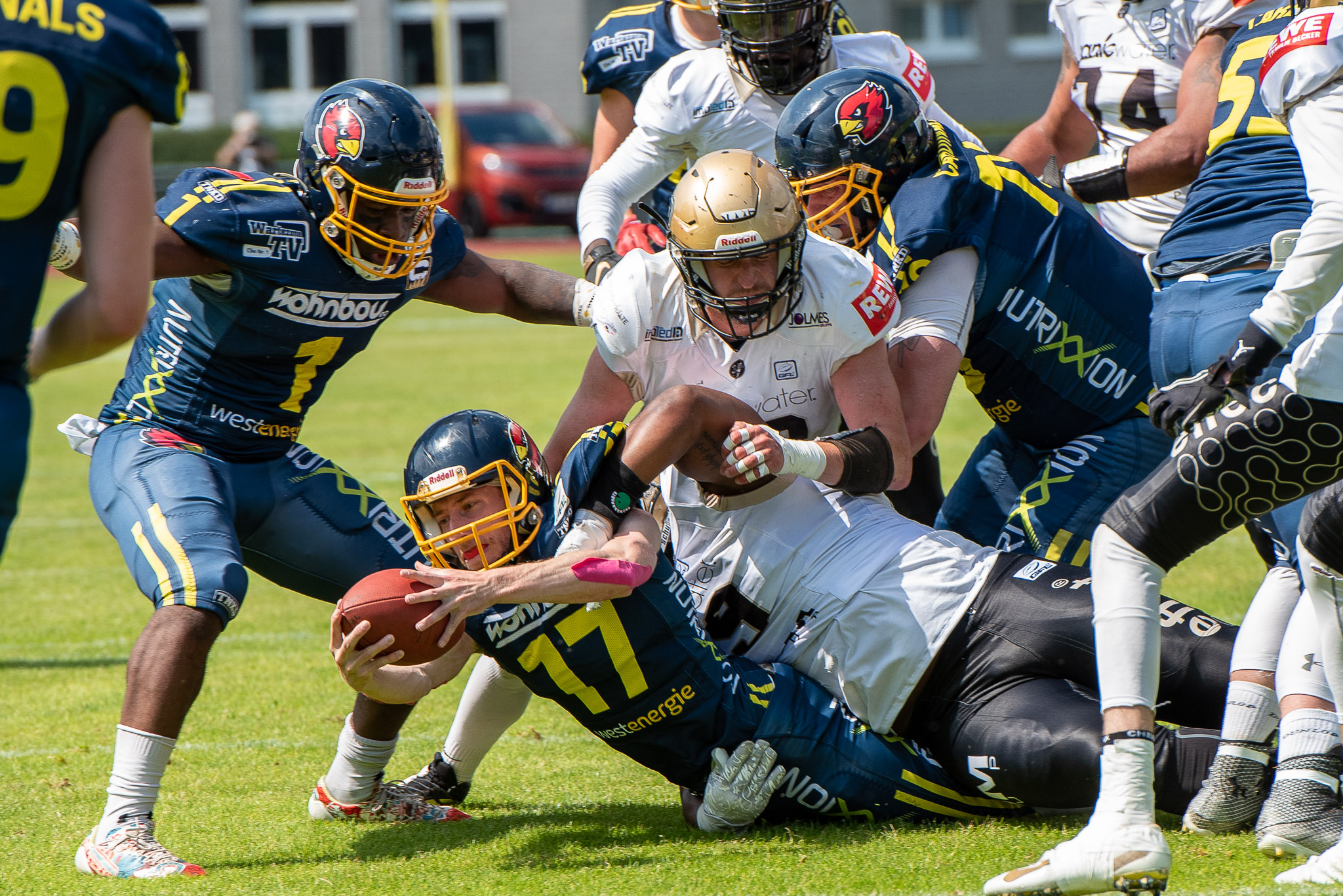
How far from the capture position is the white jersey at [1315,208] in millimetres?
2770

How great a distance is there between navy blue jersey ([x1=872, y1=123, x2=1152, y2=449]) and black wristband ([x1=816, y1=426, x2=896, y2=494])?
22.2 inches

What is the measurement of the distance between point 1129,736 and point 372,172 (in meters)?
2.39

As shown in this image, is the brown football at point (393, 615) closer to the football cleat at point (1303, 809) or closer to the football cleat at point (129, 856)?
the football cleat at point (129, 856)

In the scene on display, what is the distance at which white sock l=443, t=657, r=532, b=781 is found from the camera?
388cm

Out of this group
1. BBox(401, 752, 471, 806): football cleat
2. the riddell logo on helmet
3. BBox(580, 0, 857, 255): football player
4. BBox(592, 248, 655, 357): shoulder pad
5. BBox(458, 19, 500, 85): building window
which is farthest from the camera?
BBox(458, 19, 500, 85): building window

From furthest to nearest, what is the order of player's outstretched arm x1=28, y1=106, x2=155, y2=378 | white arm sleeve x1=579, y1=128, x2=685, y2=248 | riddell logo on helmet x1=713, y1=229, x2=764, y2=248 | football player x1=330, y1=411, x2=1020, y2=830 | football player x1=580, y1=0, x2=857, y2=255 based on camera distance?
football player x1=580, y1=0, x2=857, y2=255 < white arm sleeve x1=579, y1=128, x2=685, y2=248 < riddell logo on helmet x1=713, y1=229, x2=764, y2=248 < football player x1=330, y1=411, x2=1020, y2=830 < player's outstretched arm x1=28, y1=106, x2=155, y2=378

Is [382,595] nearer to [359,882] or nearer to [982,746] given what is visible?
[359,882]

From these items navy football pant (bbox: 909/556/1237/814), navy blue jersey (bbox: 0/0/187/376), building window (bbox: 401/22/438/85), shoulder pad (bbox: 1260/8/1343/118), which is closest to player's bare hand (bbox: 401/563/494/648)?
navy blue jersey (bbox: 0/0/187/376)

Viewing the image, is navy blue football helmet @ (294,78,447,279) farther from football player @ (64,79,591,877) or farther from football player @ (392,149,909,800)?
football player @ (392,149,909,800)

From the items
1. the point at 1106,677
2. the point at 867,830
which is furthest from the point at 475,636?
the point at 1106,677

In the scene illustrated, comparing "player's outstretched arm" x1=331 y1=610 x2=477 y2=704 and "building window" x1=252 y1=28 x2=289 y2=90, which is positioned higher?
"player's outstretched arm" x1=331 y1=610 x2=477 y2=704

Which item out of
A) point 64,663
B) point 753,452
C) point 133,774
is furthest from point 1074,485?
point 64,663

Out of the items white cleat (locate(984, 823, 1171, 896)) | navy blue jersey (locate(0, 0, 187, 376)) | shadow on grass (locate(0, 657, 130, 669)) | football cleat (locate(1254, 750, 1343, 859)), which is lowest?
shadow on grass (locate(0, 657, 130, 669))

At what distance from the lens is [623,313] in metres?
3.80
